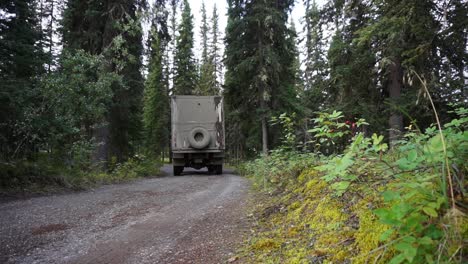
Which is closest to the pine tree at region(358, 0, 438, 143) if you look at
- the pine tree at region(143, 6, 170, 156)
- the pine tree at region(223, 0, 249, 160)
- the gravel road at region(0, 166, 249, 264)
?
the gravel road at region(0, 166, 249, 264)

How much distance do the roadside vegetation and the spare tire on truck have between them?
10787 mm

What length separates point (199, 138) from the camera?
52.3ft

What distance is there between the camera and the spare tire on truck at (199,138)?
611 inches

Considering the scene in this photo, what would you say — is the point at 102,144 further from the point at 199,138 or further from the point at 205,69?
the point at 205,69

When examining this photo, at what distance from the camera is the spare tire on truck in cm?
1553

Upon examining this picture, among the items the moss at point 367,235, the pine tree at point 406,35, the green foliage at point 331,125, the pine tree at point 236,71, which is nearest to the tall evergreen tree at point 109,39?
the pine tree at point 236,71

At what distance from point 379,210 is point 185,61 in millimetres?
38630

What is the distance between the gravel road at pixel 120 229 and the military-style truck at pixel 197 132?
8.45 metres

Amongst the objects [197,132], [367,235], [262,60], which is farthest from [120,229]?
[262,60]

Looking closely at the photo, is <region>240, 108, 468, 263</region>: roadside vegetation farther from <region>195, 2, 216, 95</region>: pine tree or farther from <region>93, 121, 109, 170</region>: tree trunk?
<region>195, 2, 216, 95</region>: pine tree

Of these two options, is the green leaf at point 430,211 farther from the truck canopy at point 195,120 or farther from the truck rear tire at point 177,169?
the truck rear tire at point 177,169

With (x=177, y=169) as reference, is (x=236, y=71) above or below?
above

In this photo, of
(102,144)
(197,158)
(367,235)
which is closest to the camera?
(367,235)

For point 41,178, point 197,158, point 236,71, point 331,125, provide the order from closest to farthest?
1. point 331,125
2. point 41,178
3. point 197,158
4. point 236,71
